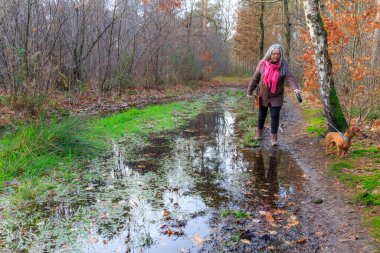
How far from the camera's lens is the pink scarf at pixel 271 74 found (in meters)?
6.46

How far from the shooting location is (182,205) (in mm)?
4191

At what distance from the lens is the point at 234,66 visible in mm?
39156

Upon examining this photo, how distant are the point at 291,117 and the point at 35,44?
316 inches

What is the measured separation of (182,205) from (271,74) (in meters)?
3.50

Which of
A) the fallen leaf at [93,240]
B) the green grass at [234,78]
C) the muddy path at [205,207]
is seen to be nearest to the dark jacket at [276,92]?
the muddy path at [205,207]

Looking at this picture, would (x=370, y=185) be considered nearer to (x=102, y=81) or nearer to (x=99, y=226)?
(x=99, y=226)

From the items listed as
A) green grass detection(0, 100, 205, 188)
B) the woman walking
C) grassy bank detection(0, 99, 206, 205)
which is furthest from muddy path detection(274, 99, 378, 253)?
green grass detection(0, 100, 205, 188)

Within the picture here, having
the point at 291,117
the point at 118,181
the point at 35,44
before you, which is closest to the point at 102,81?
the point at 35,44

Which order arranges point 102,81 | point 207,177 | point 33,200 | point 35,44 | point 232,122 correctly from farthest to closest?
point 102,81
point 232,122
point 35,44
point 207,177
point 33,200

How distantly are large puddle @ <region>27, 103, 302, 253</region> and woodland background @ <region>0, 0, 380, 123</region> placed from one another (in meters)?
2.74

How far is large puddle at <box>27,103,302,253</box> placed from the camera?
131 inches

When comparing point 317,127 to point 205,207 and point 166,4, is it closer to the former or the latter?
point 205,207


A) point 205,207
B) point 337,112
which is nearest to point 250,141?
point 337,112

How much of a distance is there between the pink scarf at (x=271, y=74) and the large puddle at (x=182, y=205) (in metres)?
1.32
